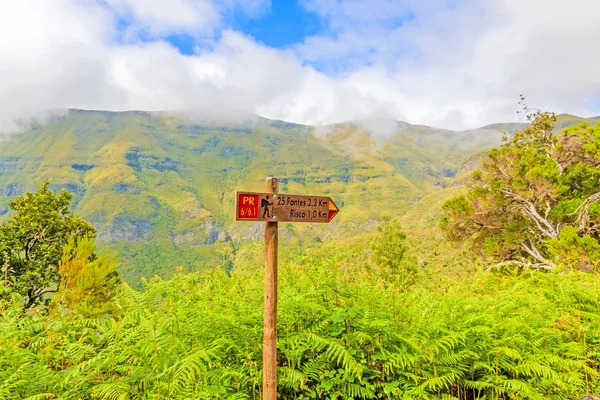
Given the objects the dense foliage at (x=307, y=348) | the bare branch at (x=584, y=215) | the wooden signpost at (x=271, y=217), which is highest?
the bare branch at (x=584, y=215)

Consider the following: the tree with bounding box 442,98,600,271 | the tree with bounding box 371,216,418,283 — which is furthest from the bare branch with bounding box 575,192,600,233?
the tree with bounding box 371,216,418,283

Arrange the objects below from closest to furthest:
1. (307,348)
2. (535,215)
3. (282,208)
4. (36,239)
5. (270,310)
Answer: (270,310) < (282,208) < (307,348) < (535,215) < (36,239)

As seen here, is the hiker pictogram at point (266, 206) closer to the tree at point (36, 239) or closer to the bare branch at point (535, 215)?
the bare branch at point (535, 215)

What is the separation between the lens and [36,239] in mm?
24672

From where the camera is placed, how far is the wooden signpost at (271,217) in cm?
354

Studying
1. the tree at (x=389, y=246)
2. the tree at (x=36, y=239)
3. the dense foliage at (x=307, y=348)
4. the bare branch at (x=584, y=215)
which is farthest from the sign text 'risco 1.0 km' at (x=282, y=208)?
the tree at (x=389, y=246)

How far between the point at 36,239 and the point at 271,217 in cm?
2758

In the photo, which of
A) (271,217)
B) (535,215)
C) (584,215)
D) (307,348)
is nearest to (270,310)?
(307,348)

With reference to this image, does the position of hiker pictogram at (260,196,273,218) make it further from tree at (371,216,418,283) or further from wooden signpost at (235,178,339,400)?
tree at (371,216,418,283)

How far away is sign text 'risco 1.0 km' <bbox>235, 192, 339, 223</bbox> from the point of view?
11.7 feet

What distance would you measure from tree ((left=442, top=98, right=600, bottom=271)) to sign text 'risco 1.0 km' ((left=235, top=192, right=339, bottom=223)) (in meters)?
17.8

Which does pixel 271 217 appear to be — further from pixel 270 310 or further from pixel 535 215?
pixel 535 215

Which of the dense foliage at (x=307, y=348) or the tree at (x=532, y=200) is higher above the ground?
the tree at (x=532, y=200)

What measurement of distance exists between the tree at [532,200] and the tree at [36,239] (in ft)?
81.9
